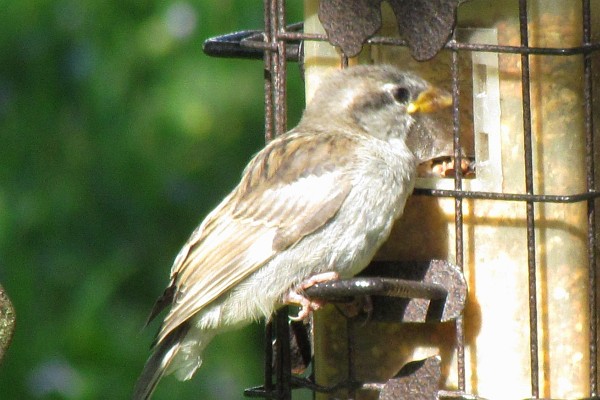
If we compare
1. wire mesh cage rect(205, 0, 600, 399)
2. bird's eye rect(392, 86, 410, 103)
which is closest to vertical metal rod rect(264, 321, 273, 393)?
wire mesh cage rect(205, 0, 600, 399)

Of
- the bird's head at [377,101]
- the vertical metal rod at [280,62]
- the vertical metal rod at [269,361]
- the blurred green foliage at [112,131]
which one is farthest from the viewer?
the blurred green foliage at [112,131]

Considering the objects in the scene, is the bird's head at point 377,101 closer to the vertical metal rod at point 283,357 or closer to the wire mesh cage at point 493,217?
the wire mesh cage at point 493,217

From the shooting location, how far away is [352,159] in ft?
13.5

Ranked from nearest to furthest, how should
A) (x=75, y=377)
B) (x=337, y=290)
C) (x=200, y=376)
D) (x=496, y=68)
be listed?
(x=337, y=290)
(x=496, y=68)
(x=75, y=377)
(x=200, y=376)

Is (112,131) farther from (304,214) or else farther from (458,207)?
(458,207)

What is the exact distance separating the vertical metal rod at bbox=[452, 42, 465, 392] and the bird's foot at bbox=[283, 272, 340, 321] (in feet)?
1.24

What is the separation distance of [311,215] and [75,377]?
191 centimetres

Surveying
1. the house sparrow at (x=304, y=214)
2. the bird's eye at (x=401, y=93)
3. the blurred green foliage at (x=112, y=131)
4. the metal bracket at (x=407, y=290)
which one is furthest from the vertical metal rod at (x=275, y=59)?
the blurred green foliage at (x=112, y=131)

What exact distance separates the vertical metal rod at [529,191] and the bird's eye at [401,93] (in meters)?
0.44

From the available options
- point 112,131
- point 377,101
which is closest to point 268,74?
point 377,101

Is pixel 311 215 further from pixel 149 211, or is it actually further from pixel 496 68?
pixel 149 211

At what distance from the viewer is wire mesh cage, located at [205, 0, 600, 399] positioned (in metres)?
3.81

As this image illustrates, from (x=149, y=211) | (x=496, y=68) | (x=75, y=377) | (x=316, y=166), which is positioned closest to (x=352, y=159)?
(x=316, y=166)

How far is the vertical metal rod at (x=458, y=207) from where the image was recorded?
3.88 meters
